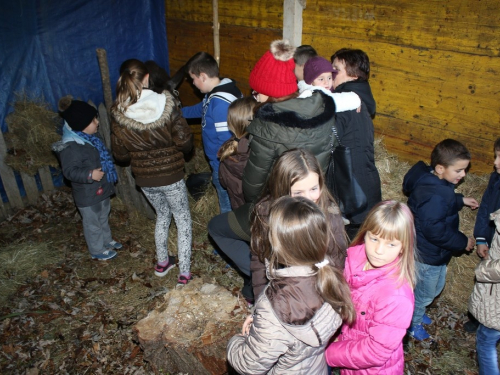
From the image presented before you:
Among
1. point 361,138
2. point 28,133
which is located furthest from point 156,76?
point 361,138

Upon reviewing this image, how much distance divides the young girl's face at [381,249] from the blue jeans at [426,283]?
1.43 metres

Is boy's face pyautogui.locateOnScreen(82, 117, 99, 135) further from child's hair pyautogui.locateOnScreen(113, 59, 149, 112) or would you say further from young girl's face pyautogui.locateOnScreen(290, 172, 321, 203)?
young girl's face pyautogui.locateOnScreen(290, 172, 321, 203)

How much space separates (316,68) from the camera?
374 cm

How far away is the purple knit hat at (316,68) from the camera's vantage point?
3.72 meters

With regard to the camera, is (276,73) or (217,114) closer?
(276,73)

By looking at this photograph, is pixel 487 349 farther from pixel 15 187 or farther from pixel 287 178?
pixel 15 187

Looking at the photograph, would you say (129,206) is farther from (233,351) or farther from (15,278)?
(233,351)

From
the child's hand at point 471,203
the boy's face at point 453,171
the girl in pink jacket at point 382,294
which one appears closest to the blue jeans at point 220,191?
the boy's face at point 453,171

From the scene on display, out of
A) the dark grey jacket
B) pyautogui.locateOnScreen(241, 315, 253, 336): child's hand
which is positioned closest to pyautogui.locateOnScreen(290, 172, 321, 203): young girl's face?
pyautogui.locateOnScreen(241, 315, 253, 336): child's hand

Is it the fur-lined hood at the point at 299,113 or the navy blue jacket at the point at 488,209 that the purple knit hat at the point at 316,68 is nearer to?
the fur-lined hood at the point at 299,113

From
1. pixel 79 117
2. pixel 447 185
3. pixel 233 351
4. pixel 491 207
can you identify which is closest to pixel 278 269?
pixel 233 351

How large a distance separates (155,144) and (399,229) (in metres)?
2.66

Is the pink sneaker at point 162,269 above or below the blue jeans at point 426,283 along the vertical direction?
below

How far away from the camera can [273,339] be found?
2.11 m
